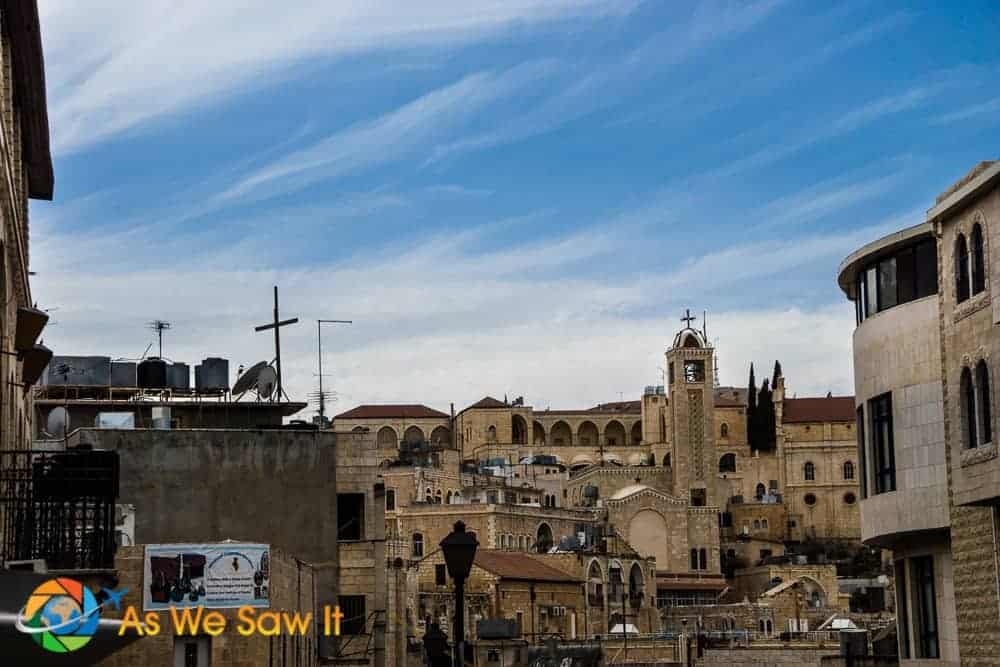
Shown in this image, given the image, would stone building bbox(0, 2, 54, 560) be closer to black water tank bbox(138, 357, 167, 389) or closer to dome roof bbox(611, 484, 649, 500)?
black water tank bbox(138, 357, 167, 389)

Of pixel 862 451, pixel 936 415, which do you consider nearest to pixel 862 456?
pixel 862 451

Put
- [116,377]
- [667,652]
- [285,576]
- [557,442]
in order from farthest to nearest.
→ 1. [557,442]
2. [667,652]
3. [116,377]
4. [285,576]

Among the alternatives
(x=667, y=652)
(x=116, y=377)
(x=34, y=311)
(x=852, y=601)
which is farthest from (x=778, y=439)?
(x=34, y=311)

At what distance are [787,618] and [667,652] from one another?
20.2 meters

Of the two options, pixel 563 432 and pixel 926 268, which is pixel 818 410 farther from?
pixel 926 268

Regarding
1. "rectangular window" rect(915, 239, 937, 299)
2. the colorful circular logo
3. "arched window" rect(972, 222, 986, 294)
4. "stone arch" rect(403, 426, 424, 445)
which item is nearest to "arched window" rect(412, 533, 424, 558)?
"stone arch" rect(403, 426, 424, 445)

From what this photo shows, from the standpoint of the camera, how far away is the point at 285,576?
27.1m

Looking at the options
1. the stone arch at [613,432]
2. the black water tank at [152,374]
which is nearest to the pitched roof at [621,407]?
the stone arch at [613,432]

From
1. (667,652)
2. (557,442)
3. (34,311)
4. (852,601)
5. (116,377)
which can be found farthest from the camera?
(557,442)

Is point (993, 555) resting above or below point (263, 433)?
below

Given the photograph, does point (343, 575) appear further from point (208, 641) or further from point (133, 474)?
point (208, 641)

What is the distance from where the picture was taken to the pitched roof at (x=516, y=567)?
285 ft

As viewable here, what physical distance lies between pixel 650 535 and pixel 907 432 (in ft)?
321

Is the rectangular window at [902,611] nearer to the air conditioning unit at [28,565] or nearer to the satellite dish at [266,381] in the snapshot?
the satellite dish at [266,381]
